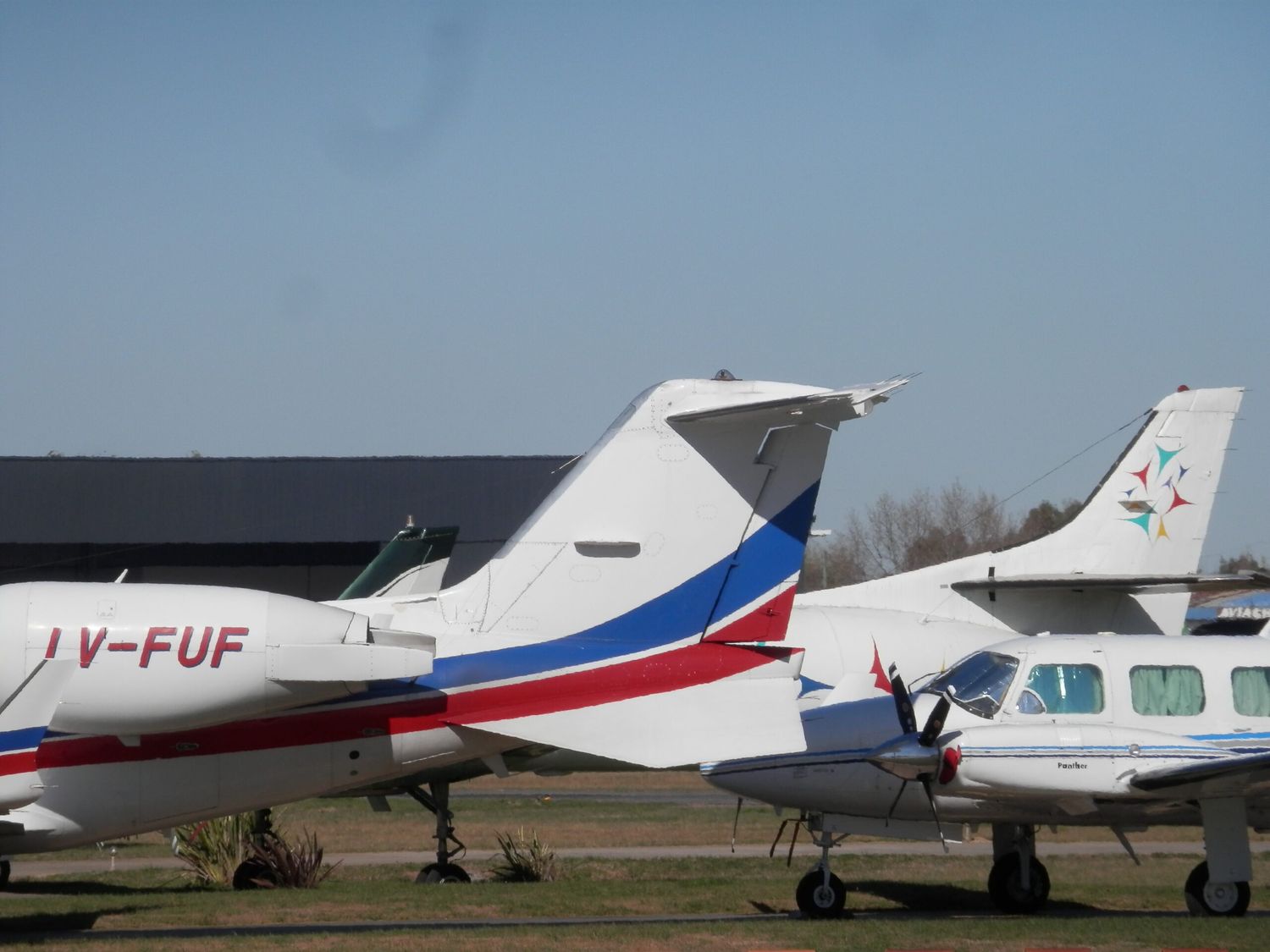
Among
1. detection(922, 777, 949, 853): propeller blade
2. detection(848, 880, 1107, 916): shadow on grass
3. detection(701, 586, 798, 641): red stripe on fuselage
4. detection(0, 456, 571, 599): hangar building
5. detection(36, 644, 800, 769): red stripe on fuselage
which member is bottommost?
detection(848, 880, 1107, 916): shadow on grass

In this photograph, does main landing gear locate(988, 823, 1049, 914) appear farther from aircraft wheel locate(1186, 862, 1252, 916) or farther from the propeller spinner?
the propeller spinner

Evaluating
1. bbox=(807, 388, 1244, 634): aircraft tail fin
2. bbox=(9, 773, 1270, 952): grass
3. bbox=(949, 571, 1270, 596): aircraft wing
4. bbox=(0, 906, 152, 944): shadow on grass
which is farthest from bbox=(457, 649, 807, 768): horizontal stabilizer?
bbox=(949, 571, 1270, 596): aircraft wing

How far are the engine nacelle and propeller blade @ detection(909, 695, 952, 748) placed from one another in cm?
447

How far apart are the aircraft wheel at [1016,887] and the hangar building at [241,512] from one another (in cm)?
2178

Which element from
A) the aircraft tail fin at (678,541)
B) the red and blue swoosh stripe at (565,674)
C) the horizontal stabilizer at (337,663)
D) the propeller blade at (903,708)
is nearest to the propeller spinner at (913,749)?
the propeller blade at (903,708)

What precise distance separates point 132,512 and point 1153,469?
23.0 m

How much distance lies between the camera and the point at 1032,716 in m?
13.6

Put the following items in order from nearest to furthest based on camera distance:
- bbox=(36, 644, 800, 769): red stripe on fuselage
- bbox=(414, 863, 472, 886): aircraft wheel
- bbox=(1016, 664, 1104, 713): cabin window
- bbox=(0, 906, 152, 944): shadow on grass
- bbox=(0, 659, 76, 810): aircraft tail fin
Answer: bbox=(0, 659, 76, 810): aircraft tail fin < bbox=(36, 644, 800, 769): red stripe on fuselage < bbox=(0, 906, 152, 944): shadow on grass < bbox=(1016, 664, 1104, 713): cabin window < bbox=(414, 863, 472, 886): aircraft wheel

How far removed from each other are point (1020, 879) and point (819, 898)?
2.25 metres

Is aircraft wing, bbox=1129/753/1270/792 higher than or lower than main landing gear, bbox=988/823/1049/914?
higher

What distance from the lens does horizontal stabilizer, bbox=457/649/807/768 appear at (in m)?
11.4

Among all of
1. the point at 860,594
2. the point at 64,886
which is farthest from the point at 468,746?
the point at 860,594

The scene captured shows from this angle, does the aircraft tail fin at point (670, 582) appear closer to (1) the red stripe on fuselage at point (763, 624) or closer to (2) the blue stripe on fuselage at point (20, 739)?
(1) the red stripe on fuselage at point (763, 624)

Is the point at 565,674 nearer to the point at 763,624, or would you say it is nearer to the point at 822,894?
the point at 763,624
